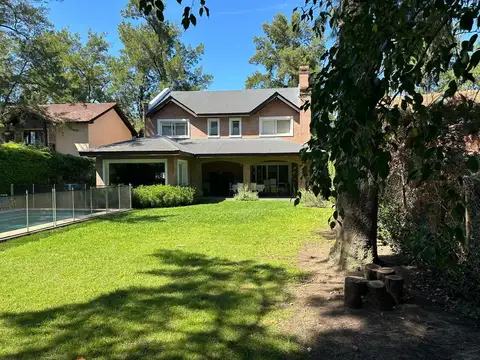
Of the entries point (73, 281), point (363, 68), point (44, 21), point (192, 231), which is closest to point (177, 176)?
point (192, 231)

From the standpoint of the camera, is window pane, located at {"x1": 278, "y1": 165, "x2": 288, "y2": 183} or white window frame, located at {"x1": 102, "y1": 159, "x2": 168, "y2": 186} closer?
white window frame, located at {"x1": 102, "y1": 159, "x2": 168, "y2": 186}

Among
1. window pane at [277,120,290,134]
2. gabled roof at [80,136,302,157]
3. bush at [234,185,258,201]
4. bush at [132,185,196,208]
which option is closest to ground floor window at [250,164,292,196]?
window pane at [277,120,290,134]

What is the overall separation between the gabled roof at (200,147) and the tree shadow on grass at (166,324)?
52.1 ft

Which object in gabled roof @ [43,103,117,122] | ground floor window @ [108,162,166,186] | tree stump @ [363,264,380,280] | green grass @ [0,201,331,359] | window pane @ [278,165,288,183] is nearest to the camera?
green grass @ [0,201,331,359]

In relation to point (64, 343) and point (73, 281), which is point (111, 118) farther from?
point (64, 343)

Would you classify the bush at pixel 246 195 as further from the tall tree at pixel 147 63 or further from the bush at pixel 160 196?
the tall tree at pixel 147 63

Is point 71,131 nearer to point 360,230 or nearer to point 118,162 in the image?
point 118,162

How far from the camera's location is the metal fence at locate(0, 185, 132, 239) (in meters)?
11.1

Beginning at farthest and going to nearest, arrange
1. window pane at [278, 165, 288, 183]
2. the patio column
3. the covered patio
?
window pane at [278, 165, 288, 183] → the patio column → the covered patio

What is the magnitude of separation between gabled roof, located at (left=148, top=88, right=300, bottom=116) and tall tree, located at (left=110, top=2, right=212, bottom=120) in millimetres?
16918

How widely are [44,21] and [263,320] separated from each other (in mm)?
24678

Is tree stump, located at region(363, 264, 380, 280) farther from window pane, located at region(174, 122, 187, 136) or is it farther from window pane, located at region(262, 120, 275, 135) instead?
window pane, located at region(174, 122, 187, 136)

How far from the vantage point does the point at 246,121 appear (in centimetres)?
2717

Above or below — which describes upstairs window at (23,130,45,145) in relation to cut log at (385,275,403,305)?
above
